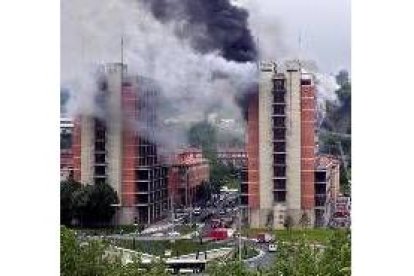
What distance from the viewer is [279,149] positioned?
550 cm

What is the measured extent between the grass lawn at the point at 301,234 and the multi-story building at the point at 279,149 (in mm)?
49

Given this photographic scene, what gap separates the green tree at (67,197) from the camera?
18.3 feet

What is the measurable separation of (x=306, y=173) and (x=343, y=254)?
56 centimetres

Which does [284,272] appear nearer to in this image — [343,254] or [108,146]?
[343,254]

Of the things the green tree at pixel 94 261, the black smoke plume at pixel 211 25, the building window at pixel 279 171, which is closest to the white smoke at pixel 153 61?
the black smoke plume at pixel 211 25

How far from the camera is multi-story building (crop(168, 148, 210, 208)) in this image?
5.52 m

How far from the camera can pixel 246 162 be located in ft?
18.0

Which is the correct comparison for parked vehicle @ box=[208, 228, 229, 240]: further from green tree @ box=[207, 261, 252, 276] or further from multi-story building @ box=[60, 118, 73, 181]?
multi-story building @ box=[60, 118, 73, 181]

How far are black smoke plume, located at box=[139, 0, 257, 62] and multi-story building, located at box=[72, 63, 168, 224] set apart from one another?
1.29ft

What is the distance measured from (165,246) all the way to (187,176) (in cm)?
46

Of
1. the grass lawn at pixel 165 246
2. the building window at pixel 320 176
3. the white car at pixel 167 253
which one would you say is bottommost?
the white car at pixel 167 253

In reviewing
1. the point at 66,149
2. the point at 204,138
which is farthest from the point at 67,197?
the point at 204,138

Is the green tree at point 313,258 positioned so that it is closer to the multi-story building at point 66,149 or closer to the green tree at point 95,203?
the green tree at point 95,203

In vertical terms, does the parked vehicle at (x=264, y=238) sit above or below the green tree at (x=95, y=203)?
below
